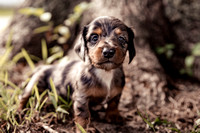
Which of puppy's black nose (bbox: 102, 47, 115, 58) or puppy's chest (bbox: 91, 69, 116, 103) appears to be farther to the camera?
puppy's chest (bbox: 91, 69, 116, 103)

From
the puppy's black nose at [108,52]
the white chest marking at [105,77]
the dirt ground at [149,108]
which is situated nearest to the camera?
the puppy's black nose at [108,52]

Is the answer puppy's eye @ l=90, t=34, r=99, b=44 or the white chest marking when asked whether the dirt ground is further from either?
puppy's eye @ l=90, t=34, r=99, b=44

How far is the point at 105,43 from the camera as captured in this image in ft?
10.6

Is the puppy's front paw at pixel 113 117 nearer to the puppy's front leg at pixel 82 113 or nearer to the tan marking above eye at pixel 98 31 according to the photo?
the puppy's front leg at pixel 82 113

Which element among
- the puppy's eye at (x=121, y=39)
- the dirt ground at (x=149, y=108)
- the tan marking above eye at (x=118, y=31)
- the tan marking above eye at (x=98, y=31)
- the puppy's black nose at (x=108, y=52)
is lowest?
the dirt ground at (x=149, y=108)

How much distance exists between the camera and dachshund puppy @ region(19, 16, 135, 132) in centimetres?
319

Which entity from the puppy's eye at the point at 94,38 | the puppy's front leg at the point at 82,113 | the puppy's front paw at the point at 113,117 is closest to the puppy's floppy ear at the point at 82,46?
the puppy's eye at the point at 94,38

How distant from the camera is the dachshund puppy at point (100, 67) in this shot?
10.5 ft

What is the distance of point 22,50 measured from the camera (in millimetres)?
6121

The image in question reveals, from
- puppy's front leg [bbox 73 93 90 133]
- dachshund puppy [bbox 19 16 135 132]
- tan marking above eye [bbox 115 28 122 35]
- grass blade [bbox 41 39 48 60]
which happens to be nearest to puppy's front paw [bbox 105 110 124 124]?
dachshund puppy [bbox 19 16 135 132]

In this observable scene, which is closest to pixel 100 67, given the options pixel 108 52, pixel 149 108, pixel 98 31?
pixel 108 52

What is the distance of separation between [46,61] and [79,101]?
2.98 m

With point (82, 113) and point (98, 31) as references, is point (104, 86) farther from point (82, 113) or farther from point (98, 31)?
point (98, 31)

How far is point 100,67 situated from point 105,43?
1.17 feet
